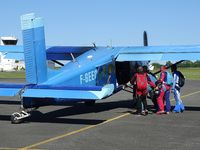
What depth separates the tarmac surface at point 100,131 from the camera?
327 inches

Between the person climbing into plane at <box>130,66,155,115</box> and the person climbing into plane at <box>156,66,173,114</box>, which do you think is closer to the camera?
the person climbing into plane at <box>130,66,155,115</box>

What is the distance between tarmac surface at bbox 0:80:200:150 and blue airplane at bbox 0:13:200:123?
0.78m

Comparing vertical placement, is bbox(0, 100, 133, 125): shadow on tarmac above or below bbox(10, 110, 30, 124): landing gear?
below

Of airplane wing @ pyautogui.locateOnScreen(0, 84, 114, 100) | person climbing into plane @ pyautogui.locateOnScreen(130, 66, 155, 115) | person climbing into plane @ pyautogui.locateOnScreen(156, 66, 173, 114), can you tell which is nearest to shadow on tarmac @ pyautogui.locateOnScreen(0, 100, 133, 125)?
airplane wing @ pyautogui.locateOnScreen(0, 84, 114, 100)

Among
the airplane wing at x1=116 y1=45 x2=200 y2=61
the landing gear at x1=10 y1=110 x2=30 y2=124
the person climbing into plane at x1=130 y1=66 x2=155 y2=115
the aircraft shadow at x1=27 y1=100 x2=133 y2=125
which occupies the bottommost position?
the aircraft shadow at x1=27 y1=100 x2=133 y2=125

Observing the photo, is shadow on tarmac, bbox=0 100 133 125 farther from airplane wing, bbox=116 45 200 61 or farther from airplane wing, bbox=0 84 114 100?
airplane wing, bbox=116 45 200 61

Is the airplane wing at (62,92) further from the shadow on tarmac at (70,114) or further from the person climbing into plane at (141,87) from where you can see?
the person climbing into plane at (141,87)

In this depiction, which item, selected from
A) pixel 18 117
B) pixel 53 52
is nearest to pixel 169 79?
pixel 18 117

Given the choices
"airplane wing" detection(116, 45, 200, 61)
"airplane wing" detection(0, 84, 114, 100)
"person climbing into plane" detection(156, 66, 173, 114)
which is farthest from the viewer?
"airplane wing" detection(116, 45, 200, 61)

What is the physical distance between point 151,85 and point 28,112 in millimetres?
4130

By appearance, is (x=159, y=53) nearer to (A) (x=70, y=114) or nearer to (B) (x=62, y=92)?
(A) (x=70, y=114)

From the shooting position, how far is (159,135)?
30.6 feet

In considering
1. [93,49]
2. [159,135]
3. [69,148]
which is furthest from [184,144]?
[93,49]

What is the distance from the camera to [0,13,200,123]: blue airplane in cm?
1042
